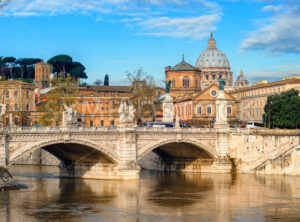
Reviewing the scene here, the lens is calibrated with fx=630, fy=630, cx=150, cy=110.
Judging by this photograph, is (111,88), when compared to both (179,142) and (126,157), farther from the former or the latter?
(126,157)

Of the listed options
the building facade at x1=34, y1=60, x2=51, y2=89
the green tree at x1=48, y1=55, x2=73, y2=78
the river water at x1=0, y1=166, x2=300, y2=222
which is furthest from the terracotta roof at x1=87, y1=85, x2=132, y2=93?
the river water at x1=0, y1=166, x2=300, y2=222

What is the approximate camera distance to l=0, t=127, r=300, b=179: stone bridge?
192 ft

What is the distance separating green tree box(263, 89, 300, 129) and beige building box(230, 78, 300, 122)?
20727mm

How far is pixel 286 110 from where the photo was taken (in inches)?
3649

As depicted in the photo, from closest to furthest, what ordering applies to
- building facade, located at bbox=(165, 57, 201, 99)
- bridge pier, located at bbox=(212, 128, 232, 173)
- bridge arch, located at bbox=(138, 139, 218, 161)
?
1. bridge arch, located at bbox=(138, 139, 218, 161)
2. bridge pier, located at bbox=(212, 128, 232, 173)
3. building facade, located at bbox=(165, 57, 201, 99)

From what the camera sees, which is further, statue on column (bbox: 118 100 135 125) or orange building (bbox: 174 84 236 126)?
orange building (bbox: 174 84 236 126)

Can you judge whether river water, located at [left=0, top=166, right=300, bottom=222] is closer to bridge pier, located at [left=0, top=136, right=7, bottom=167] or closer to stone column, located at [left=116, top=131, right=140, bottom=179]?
stone column, located at [left=116, top=131, right=140, bottom=179]

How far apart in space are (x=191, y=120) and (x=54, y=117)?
24.2m

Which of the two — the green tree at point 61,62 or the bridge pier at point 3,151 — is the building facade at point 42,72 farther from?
the bridge pier at point 3,151

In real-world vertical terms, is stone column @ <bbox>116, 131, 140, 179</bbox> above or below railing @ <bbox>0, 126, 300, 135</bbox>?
below

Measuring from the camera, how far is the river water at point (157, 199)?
1848 inches

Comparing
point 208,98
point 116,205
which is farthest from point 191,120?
point 116,205

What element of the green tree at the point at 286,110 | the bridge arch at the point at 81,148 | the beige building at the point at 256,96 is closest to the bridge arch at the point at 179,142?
the bridge arch at the point at 81,148

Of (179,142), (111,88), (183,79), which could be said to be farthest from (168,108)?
(111,88)
